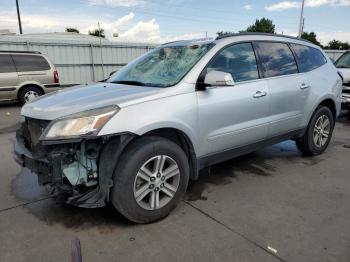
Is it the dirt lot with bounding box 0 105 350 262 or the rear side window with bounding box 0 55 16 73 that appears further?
the rear side window with bounding box 0 55 16 73

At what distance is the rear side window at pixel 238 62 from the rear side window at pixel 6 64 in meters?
8.69

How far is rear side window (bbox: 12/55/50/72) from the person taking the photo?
10.4 m

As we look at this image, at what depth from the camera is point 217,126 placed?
11.5 ft

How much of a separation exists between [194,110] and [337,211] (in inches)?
70.3

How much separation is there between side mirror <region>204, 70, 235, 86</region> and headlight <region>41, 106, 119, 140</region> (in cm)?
105

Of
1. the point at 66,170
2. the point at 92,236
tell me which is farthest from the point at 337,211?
the point at 66,170

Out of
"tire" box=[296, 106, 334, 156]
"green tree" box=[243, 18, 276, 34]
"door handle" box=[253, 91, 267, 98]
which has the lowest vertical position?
"tire" box=[296, 106, 334, 156]

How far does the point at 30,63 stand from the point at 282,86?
8916mm

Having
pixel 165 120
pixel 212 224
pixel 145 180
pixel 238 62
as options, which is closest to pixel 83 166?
pixel 145 180

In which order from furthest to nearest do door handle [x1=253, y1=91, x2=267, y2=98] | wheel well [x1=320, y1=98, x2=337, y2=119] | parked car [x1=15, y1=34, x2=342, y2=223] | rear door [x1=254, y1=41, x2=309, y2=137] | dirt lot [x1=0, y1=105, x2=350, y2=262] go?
1. wheel well [x1=320, y1=98, x2=337, y2=119]
2. rear door [x1=254, y1=41, x2=309, y2=137]
3. door handle [x1=253, y1=91, x2=267, y2=98]
4. parked car [x1=15, y1=34, x2=342, y2=223]
5. dirt lot [x1=0, y1=105, x2=350, y2=262]

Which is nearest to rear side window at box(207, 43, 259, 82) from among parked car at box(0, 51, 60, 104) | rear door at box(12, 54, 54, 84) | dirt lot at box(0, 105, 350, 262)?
dirt lot at box(0, 105, 350, 262)

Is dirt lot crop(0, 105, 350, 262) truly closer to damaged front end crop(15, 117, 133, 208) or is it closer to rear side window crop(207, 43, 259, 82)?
damaged front end crop(15, 117, 133, 208)

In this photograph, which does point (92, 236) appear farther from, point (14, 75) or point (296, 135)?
point (14, 75)

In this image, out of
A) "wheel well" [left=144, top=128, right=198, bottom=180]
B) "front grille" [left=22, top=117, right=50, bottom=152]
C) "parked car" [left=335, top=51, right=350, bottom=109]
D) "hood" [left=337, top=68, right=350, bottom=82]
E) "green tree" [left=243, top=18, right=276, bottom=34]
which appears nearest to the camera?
"front grille" [left=22, top=117, right=50, bottom=152]
